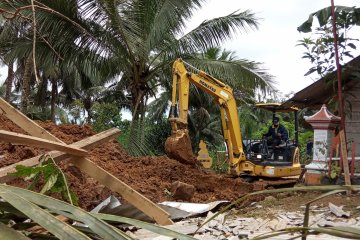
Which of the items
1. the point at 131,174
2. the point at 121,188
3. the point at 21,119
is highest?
the point at 21,119

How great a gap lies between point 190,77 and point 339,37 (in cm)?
599

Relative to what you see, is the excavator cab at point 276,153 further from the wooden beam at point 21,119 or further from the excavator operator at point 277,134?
the wooden beam at point 21,119

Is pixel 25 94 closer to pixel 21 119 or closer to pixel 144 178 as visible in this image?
pixel 21 119

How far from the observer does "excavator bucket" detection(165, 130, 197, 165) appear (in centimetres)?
1141

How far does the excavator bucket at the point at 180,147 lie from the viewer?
37.4 feet

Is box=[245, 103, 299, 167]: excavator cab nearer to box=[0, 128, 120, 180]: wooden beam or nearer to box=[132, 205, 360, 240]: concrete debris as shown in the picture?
box=[132, 205, 360, 240]: concrete debris

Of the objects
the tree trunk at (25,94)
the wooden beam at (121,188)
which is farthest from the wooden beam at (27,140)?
the tree trunk at (25,94)

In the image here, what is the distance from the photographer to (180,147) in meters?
11.4

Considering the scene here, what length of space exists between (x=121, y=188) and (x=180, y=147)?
7.28m

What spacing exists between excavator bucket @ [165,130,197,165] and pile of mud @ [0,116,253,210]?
0.22 meters

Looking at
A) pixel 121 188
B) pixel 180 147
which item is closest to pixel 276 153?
pixel 180 147

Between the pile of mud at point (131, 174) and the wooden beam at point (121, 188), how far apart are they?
103 inches

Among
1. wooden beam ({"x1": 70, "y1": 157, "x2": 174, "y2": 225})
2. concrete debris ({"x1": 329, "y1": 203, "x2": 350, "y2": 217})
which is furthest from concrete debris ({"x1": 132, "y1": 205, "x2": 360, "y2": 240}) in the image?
wooden beam ({"x1": 70, "y1": 157, "x2": 174, "y2": 225})

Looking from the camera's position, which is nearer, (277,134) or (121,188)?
(121,188)
